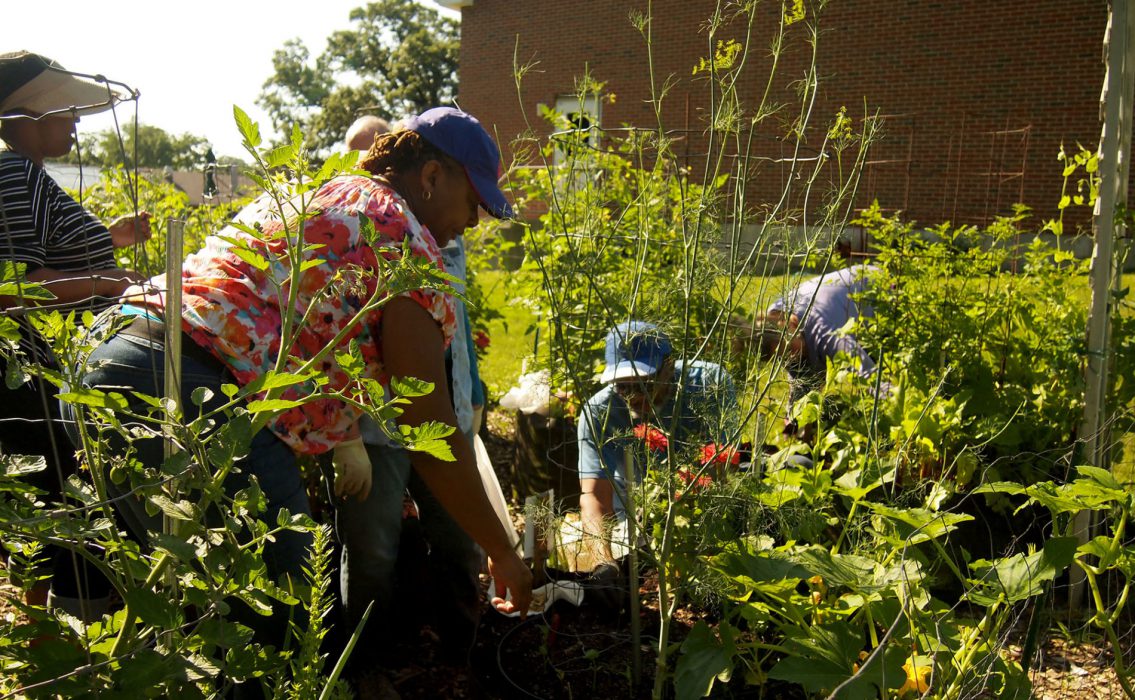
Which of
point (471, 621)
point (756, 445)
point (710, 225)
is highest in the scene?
point (710, 225)

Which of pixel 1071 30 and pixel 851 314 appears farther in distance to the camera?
pixel 1071 30

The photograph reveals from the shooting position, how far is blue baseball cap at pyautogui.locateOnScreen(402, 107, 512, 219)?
6.34 ft

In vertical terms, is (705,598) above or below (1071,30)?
below

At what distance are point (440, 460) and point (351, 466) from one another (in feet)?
0.82

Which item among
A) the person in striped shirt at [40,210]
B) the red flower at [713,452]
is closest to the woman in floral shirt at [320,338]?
the red flower at [713,452]

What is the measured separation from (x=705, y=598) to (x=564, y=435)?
150 cm

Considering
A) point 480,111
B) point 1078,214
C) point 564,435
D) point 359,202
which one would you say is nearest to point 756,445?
point 359,202

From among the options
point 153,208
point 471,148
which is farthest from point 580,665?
point 153,208

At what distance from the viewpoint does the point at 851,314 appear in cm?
423

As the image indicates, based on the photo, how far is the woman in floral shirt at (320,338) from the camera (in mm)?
1648

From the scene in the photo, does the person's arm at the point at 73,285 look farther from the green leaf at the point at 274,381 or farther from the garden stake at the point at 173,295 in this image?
the green leaf at the point at 274,381

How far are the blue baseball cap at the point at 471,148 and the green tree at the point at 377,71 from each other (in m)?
23.9

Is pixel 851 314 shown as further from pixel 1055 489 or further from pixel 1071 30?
pixel 1071 30

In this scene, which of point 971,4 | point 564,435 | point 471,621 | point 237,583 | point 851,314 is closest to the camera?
point 237,583
